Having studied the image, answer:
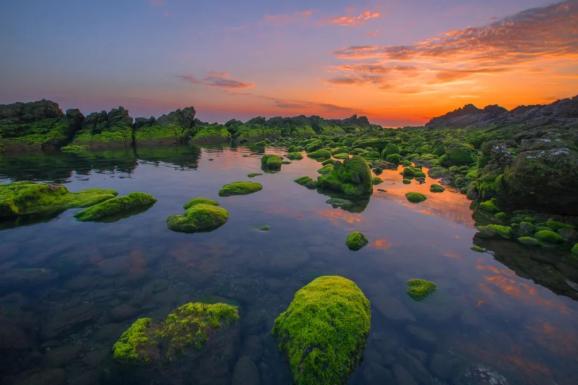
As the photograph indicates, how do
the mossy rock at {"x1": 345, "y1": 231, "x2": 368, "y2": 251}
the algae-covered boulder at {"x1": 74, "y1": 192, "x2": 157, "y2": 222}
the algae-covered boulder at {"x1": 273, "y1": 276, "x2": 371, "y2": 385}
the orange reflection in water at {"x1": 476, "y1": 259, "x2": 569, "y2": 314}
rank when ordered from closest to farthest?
the algae-covered boulder at {"x1": 273, "y1": 276, "x2": 371, "y2": 385} → the orange reflection in water at {"x1": 476, "y1": 259, "x2": 569, "y2": 314} → the mossy rock at {"x1": 345, "y1": 231, "x2": 368, "y2": 251} → the algae-covered boulder at {"x1": 74, "y1": 192, "x2": 157, "y2": 222}

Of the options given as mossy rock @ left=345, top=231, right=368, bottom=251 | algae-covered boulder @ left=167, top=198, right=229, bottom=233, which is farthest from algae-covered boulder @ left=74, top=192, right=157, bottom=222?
mossy rock @ left=345, top=231, right=368, bottom=251

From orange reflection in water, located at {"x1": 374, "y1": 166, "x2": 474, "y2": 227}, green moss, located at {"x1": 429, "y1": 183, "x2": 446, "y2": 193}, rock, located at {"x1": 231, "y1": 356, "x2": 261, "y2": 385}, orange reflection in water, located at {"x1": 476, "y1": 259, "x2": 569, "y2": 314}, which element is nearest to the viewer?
rock, located at {"x1": 231, "y1": 356, "x2": 261, "y2": 385}

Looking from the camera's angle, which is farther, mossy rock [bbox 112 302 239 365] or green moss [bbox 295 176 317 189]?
green moss [bbox 295 176 317 189]

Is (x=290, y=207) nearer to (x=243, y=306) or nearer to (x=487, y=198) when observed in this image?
(x=243, y=306)

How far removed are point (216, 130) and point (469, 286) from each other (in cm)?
9515

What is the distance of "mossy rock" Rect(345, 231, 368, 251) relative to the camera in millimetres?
15734

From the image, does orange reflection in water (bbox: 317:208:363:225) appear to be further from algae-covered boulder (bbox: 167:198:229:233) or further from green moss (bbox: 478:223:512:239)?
green moss (bbox: 478:223:512:239)

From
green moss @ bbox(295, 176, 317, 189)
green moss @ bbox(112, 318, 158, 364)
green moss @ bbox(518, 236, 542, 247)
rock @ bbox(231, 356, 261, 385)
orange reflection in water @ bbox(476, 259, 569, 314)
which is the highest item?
green moss @ bbox(518, 236, 542, 247)

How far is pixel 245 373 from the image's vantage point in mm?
7953

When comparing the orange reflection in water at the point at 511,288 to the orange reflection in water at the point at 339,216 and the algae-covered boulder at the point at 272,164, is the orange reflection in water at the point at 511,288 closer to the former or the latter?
the orange reflection in water at the point at 339,216

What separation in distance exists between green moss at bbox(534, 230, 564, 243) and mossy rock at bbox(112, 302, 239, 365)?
1695 centimetres

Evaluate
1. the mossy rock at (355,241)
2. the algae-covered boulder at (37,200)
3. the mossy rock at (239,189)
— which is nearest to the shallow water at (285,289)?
the mossy rock at (355,241)

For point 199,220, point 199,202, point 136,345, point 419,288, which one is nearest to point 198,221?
point 199,220

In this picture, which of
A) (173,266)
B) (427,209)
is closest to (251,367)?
(173,266)
